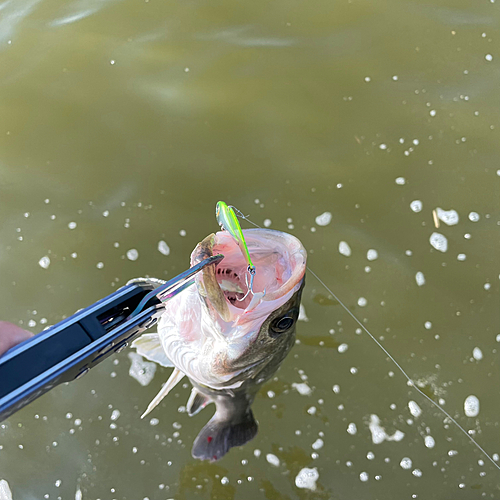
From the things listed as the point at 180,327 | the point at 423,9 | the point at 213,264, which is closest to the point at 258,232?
the point at 213,264

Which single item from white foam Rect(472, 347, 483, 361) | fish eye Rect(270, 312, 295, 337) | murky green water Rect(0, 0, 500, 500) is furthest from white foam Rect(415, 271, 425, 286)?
fish eye Rect(270, 312, 295, 337)

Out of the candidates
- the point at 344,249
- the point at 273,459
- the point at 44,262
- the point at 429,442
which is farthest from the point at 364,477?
the point at 44,262

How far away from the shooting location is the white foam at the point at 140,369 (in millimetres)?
3480

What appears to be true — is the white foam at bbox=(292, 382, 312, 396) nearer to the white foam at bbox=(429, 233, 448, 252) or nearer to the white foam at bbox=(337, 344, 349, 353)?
the white foam at bbox=(337, 344, 349, 353)

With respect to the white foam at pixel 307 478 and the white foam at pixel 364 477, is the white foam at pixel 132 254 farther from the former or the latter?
the white foam at pixel 364 477

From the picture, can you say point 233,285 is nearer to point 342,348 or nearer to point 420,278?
point 342,348

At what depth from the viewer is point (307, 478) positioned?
3.40 meters

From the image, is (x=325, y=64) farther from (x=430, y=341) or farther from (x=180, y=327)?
(x=180, y=327)

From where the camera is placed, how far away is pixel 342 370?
11.7 ft

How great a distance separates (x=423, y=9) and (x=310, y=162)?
191 centimetres

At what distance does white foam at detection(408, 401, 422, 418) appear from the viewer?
3484 mm

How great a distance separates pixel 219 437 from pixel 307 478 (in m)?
1.07

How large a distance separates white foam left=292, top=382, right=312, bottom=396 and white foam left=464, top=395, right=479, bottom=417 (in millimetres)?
1202

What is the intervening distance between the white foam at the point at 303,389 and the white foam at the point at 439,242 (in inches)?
60.4
